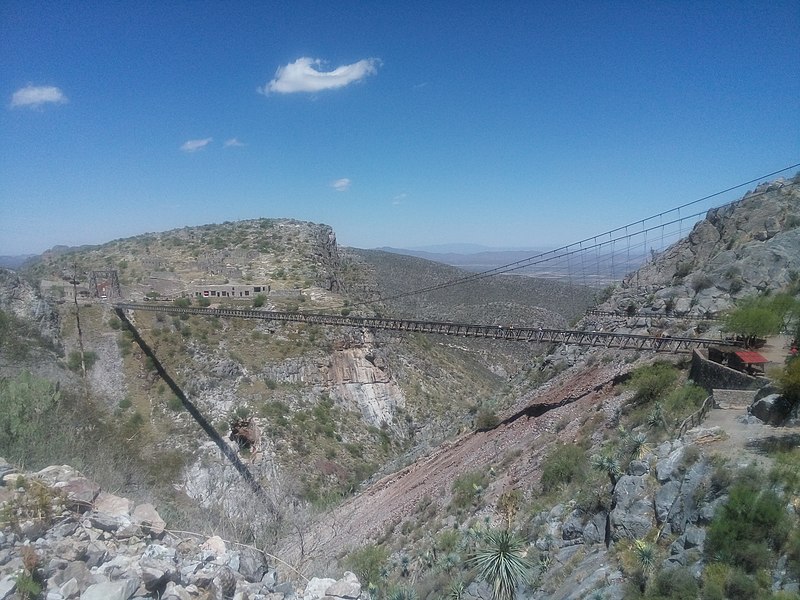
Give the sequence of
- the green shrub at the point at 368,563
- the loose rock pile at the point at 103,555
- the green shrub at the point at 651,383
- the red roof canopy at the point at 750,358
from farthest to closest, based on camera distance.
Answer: the green shrub at the point at 651,383, the red roof canopy at the point at 750,358, the green shrub at the point at 368,563, the loose rock pile at the point at 103,555

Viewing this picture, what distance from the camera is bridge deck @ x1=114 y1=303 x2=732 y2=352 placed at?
19359 mm

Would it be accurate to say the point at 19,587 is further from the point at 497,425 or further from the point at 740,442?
the point at 497,425

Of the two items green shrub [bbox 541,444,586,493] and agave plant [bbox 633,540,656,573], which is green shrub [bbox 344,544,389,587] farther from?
agave plant [bbox 633,540,656,573]

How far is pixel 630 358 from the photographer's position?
21.1 metres

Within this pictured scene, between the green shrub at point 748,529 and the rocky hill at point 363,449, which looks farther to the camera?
the rocky hill at point 363,449

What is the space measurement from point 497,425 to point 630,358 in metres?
5.97

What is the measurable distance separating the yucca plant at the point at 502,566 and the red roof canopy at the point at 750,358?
9.01 m

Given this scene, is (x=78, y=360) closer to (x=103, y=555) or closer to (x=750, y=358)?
(x=103, y=555)

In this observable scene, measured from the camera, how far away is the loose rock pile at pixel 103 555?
6598mm

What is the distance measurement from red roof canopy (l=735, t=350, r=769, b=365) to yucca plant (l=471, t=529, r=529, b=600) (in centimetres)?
901

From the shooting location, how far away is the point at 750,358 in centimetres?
1461

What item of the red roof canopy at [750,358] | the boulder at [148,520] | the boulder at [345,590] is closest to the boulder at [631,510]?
the boulder at [345,590]

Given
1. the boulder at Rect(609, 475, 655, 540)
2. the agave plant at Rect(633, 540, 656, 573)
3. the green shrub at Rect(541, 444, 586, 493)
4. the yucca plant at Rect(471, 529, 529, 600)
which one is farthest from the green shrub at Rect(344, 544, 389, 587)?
the agave plant at Rect(633, 540, 656, 573)

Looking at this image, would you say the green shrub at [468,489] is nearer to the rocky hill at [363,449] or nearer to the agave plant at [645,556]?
the rocky hill at [363,449]
